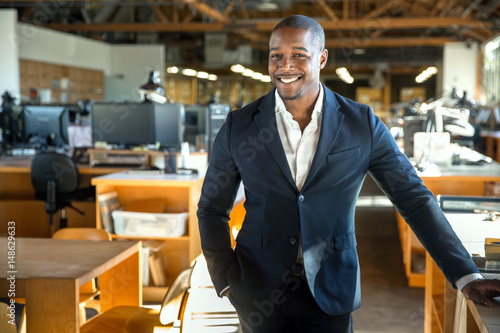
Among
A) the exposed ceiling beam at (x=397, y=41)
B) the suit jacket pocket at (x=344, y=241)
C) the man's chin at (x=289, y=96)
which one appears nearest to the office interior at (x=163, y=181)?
the suit jacket pocket at (x=344, y=241)

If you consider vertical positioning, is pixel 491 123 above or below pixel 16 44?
below

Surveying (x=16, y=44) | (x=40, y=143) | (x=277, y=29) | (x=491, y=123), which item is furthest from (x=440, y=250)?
(x=491, y=123)

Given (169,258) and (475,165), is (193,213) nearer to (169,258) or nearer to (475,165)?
(169,258)

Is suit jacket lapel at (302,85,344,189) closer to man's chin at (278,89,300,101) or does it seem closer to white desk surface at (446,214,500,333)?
man's chin at (278,89,300,101)

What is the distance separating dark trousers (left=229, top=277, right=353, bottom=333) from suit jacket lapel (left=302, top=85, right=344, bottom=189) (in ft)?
0.97

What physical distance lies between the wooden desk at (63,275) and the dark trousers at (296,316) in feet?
2.71

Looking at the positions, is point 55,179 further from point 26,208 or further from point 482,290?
point 482,290

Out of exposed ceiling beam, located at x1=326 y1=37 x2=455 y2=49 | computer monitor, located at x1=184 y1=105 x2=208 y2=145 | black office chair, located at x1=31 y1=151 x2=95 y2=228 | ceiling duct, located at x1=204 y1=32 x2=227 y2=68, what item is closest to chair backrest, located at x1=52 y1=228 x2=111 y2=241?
black office chair, located at x1=31 y1=151 x2=95 y2=228

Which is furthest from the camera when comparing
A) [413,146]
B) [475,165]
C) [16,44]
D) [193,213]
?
[16,44]

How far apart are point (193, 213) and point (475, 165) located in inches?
97.3

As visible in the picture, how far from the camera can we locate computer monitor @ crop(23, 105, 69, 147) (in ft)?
21.4

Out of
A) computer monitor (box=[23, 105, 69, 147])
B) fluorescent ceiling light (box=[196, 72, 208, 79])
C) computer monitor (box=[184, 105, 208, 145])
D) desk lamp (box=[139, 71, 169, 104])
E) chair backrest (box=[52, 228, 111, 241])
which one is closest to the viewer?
chair backrest (box=[52, 228, 111, 241])

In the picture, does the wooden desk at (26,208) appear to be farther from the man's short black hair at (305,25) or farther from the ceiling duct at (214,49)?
the ceiling duct at (214,49)

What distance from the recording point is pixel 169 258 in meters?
4.71
